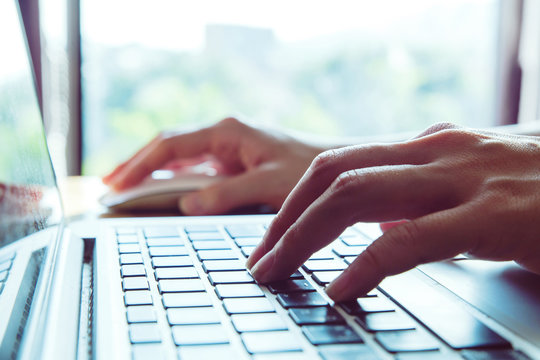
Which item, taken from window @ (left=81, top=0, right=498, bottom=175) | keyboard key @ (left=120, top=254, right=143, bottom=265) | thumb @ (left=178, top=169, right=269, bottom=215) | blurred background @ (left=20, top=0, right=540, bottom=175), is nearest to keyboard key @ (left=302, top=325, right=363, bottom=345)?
keyboard key @ (left=120, top=254, right=143, bottom=265)

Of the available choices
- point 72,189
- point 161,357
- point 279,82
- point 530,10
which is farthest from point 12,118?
point 530,10

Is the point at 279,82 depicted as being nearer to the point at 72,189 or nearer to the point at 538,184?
the point at 72,189

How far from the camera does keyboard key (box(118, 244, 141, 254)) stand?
556 millimetres

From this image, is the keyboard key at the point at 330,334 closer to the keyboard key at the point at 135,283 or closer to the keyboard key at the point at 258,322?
the keyboard key at the point at 258,322

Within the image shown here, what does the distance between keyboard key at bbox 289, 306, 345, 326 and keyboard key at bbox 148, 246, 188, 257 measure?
0.20 metres

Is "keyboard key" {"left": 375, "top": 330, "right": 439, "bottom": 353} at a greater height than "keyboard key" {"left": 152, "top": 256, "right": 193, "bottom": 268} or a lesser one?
greater

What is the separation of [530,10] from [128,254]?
79.4 inches

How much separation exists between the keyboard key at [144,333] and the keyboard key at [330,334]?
0.09 meters

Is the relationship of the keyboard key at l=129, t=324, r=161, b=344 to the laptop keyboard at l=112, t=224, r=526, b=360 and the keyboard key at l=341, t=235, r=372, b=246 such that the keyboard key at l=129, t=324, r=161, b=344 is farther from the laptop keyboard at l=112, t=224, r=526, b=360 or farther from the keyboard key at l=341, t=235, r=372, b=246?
the keyboard key at l=341, t=235, r=372, b=246

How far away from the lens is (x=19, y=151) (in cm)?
49

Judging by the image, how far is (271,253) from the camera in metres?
0.46

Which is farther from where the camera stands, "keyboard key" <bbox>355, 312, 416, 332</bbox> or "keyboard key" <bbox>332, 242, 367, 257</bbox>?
"keyboard key" <bbox>332, 242, 367, 257</bbox>

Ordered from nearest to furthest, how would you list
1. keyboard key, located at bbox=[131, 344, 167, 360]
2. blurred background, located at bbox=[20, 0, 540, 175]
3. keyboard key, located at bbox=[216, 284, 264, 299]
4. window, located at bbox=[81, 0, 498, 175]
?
keyboard key, located at bbox=[131, 344, 167, 360]
keyboard key, located at bbox=[216, 284, 264, 299]
blurred background, located at bbox=[20, 0, 540, 175]
window, located at bbox=[81, 0, 498, 175]

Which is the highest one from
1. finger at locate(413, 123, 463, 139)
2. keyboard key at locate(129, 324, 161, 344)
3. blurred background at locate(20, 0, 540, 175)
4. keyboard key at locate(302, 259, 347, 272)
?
blurred background at locate(20, 0, 540, 175)
